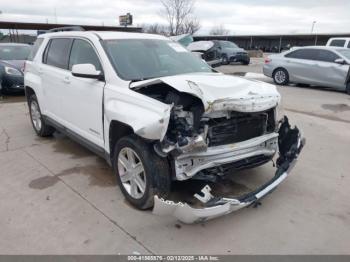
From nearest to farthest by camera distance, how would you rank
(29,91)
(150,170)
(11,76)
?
(150,170)
(29,91)
(11,76)

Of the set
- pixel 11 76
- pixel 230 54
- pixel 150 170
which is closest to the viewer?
pixel 150 170

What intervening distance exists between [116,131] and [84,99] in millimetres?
791

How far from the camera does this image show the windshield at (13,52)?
11.4 m

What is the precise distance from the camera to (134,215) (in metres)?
3.53

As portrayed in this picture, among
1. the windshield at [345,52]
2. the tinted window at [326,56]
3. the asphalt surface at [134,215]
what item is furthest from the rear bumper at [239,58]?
the asphalt surface at [134,215]

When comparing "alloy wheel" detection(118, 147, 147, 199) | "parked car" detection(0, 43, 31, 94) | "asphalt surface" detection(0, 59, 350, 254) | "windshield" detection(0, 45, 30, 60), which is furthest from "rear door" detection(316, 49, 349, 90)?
"windshield" detection(0, 45, 30, 60)

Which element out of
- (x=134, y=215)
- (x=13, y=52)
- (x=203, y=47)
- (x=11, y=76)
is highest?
(x=203, y=47)

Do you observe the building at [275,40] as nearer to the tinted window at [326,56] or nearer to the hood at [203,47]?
the tinted window at [326,56]

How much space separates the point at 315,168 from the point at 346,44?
1165 cm

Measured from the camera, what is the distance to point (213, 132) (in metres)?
3.36

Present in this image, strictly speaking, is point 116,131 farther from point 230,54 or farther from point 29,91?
point 230,54

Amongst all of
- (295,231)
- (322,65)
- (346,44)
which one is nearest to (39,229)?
(295,231)

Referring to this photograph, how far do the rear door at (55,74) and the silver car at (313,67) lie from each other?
9.05 m

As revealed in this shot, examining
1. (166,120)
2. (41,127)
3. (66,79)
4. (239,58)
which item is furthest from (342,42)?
(166,120)
